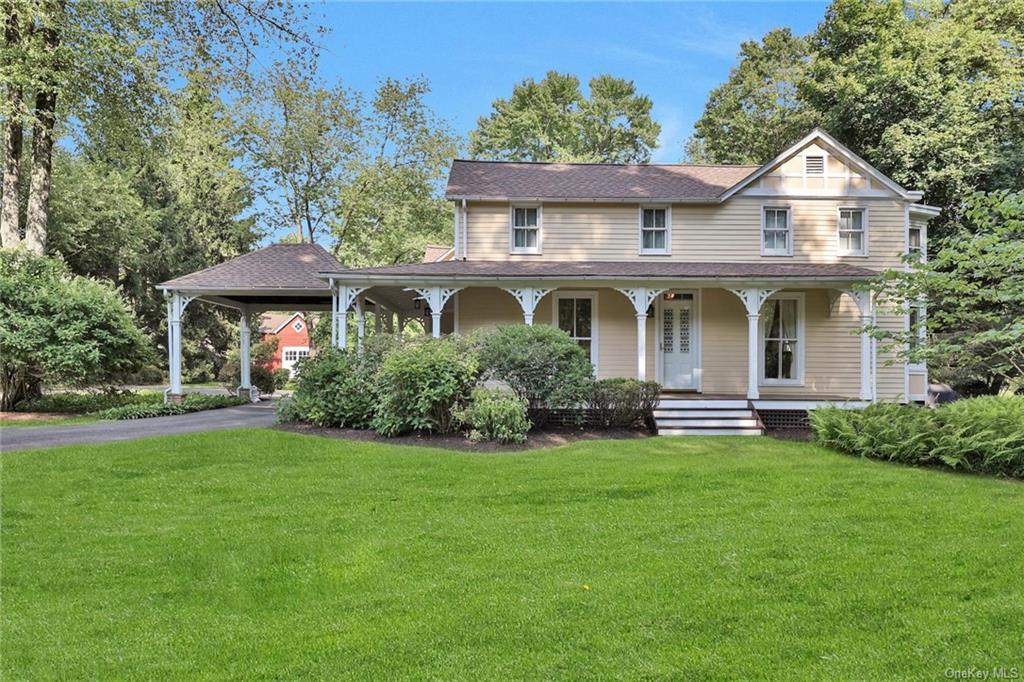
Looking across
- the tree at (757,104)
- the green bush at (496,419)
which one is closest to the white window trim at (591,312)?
the green bush at (496,419)

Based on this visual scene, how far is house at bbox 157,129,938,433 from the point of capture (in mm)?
15844

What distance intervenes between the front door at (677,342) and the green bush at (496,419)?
243 inches

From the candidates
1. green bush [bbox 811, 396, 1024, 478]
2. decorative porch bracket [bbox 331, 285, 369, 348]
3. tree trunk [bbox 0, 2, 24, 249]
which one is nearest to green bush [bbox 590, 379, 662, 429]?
green bush [bbox 811, 396, 1024, 478]

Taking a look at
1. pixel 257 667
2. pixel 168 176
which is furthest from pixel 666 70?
pixel 168 176

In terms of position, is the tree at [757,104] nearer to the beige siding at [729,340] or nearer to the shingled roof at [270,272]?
the beige siding at [729,340]

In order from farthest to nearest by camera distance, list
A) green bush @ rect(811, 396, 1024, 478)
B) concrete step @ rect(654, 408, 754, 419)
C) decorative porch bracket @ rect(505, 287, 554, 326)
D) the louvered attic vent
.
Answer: the louvered attic vent → decorative porch bracket @ rect(505, 287, 554, 326) → concrete step @ rect(654, 408, 754, 419) → green bush @ rect(811, 396, 1024, 478)

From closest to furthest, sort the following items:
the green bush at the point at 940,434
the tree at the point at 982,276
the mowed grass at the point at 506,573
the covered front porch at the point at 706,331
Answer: the mowed grass at the point at 506,573 < the tree at the point at 982,276 < the green bush at the point at 940,434 < the covered front porch at the point at 706,331

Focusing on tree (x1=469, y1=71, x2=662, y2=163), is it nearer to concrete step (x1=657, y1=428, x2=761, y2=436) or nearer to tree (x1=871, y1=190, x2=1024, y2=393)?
concrete step (x1=657, y1=428, x2=761, y2=436)

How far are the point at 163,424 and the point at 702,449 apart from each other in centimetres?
1140

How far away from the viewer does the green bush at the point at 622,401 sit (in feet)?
40.9

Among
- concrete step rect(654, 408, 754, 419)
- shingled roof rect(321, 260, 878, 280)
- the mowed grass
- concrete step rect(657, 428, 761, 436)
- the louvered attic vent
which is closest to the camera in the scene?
the mowed grass

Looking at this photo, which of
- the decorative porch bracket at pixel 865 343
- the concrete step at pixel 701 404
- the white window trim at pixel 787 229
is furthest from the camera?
the white window trim at pixel 787 229

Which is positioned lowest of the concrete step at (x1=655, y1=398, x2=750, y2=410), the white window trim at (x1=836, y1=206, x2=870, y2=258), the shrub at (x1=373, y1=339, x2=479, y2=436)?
the concrete step at (x1=655, y1=398, x2=750, y2=410)

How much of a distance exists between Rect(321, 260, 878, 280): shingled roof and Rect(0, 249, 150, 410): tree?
6.47m
